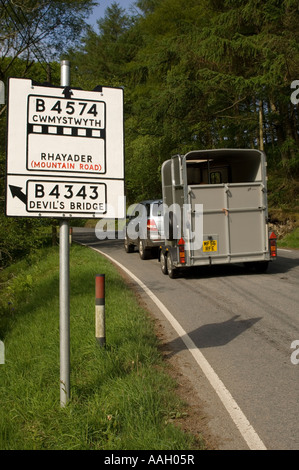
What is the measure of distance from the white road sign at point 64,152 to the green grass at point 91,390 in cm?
168

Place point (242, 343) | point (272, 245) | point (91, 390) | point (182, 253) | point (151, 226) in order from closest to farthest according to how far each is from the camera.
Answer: point (91, 390) < point (242, 343) < point (182, 253) < point (272, 245) < point (151, 226)

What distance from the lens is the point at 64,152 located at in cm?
409

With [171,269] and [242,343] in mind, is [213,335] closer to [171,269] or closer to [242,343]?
[242,343]

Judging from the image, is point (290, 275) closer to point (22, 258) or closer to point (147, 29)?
point (22, 258)

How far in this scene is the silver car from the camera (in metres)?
15.7

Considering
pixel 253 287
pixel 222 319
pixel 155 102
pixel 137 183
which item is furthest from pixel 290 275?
pixel 137 183

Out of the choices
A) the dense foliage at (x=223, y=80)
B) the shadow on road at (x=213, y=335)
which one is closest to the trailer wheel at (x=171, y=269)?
the shadow on road at (x=213, y=335)

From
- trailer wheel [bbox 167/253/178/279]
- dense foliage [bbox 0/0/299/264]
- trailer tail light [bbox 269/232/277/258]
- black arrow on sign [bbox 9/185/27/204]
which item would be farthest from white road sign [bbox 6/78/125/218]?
dense foliage [bbox 0/0/299/264]

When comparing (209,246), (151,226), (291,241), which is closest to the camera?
(209,246)

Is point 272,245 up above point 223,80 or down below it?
below

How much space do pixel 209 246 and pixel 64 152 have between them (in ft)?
25.9

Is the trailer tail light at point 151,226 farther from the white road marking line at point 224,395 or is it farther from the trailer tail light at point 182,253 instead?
the white road marking line at point 224,395

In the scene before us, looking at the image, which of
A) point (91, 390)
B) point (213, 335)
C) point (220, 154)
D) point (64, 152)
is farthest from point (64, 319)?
point (220, 154)

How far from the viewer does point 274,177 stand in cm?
2484
